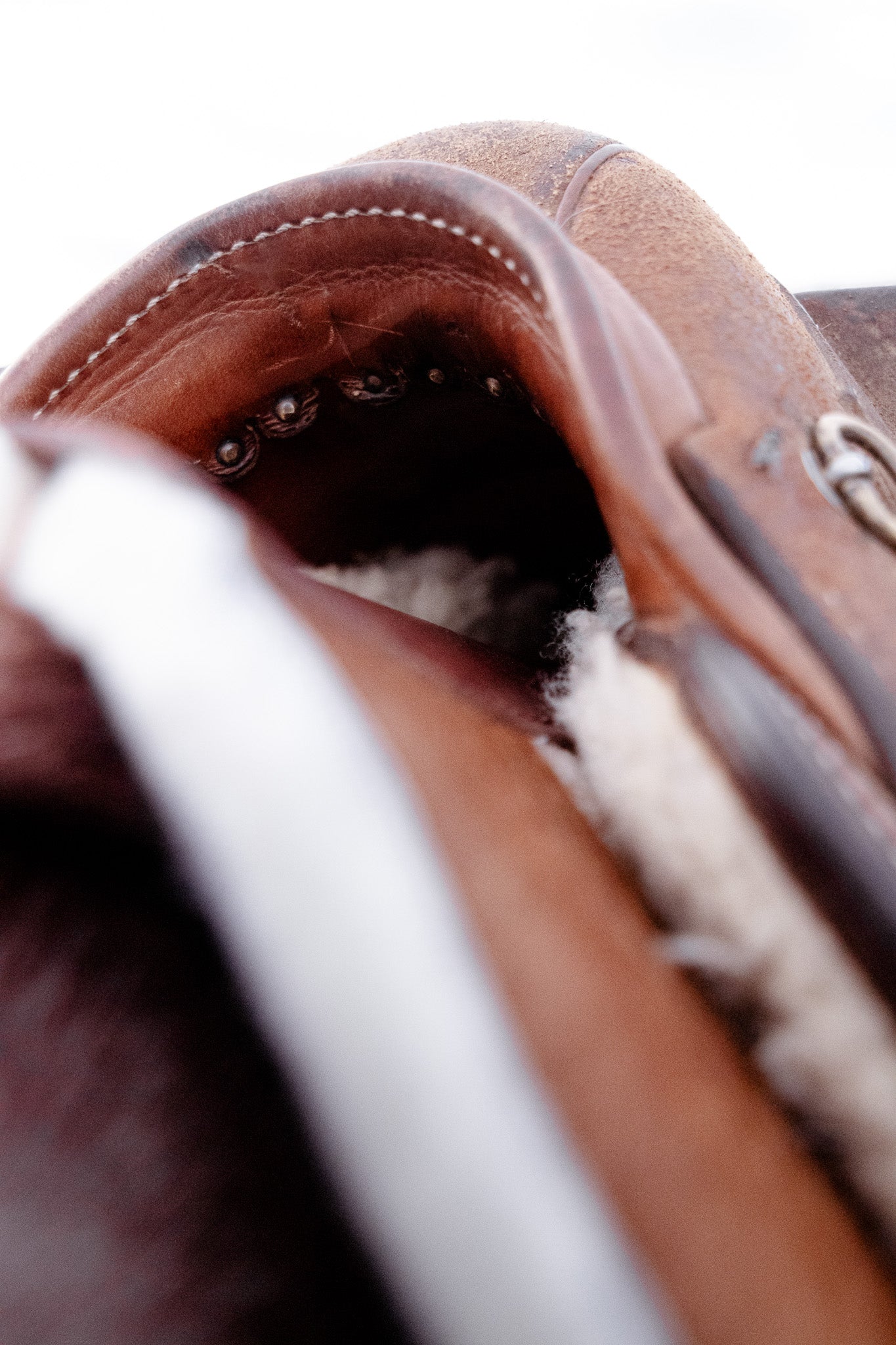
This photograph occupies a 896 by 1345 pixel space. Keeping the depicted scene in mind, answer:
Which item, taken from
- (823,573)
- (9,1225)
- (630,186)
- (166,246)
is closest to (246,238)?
(166,246)

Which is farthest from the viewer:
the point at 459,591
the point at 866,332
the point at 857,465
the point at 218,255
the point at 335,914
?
the point at 866,332

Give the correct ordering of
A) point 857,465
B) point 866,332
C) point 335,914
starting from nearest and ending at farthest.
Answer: point 335,914
point 857,465
point 866,332

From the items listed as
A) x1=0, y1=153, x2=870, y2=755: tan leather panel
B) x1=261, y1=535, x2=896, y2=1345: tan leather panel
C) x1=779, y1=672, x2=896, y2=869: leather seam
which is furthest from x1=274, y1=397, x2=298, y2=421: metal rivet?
x1=779, y1=672, x2=896, y2=869: leather seam

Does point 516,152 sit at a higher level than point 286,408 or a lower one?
higher

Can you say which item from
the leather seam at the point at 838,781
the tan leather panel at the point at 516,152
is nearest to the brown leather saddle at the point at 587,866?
the leather seam at the point at 838,781

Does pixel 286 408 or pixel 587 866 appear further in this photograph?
pixel 286 408

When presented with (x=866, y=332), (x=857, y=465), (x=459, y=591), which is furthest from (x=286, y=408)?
(x=866, y=332)

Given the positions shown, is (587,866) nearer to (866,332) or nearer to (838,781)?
(838,781)

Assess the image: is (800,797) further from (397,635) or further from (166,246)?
(166,246)

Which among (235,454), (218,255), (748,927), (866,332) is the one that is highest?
(218,255)
